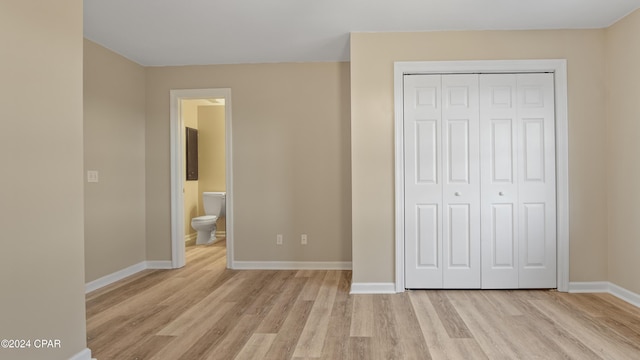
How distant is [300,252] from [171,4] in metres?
Result: 3.00

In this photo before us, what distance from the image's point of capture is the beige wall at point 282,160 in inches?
187

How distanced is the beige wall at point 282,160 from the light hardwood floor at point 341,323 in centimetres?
74

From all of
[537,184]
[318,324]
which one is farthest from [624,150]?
[318,324]

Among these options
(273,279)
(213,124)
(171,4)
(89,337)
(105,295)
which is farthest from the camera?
(213,124)

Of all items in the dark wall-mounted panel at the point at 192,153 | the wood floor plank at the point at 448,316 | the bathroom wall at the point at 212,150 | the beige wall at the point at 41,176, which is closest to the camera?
the beige wall at the point at 41,176

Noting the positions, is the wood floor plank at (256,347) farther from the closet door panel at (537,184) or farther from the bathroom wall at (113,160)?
the closet door panel at (537,184)

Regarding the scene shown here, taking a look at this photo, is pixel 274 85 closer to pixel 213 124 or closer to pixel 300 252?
pixel 300 252

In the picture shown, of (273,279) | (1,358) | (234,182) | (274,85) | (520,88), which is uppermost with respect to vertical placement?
(274,85)

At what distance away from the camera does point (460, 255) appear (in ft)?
12.4

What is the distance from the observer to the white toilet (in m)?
6.25

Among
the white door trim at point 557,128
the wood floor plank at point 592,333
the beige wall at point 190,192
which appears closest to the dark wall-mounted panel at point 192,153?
the beige wall at point 190,192

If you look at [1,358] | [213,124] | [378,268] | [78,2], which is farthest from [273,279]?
[213,124]

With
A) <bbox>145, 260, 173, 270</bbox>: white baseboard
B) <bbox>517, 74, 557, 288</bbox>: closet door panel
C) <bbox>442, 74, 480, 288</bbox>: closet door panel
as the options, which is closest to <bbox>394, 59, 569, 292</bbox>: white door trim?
<bbox>517, 74, 557, 288</bbox>: closet door panel

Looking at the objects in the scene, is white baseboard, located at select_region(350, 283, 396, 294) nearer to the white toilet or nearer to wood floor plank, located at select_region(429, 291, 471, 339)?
wood floor plank, located at select_region(429, 291, 471, 339)
